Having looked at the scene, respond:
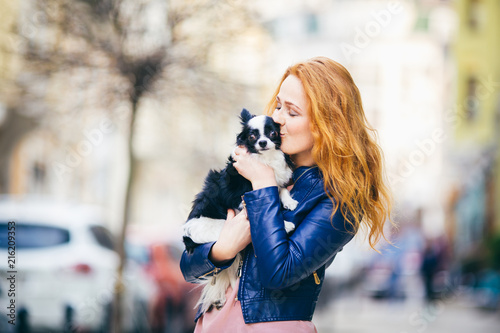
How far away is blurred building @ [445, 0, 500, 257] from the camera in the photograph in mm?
19219

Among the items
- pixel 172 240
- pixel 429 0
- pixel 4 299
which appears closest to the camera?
pixel 4 299

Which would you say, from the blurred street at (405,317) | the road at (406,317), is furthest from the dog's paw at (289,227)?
the blurred street at (405,317)

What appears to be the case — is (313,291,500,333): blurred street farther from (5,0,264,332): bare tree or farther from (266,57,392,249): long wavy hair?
(266,57,392,249): long wavy hair

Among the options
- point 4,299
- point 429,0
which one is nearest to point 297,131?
point 4,299

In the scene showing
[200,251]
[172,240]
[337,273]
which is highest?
[200,251]

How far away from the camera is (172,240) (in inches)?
397

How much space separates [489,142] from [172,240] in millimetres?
14001

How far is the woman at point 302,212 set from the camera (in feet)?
7.16

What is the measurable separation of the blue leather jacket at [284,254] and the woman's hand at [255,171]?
67 millimetres

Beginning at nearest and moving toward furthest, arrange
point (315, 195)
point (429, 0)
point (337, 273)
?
point (315, 195) → point (337, 273) → point (429, 0)

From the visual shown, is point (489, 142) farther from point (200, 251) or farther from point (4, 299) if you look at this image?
point (200, 251)

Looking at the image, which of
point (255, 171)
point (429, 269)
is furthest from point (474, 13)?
point (255, 171)

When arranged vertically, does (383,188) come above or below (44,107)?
below

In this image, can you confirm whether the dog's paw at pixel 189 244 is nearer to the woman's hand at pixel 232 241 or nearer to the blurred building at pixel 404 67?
the woman's hand at pixel 232 241
